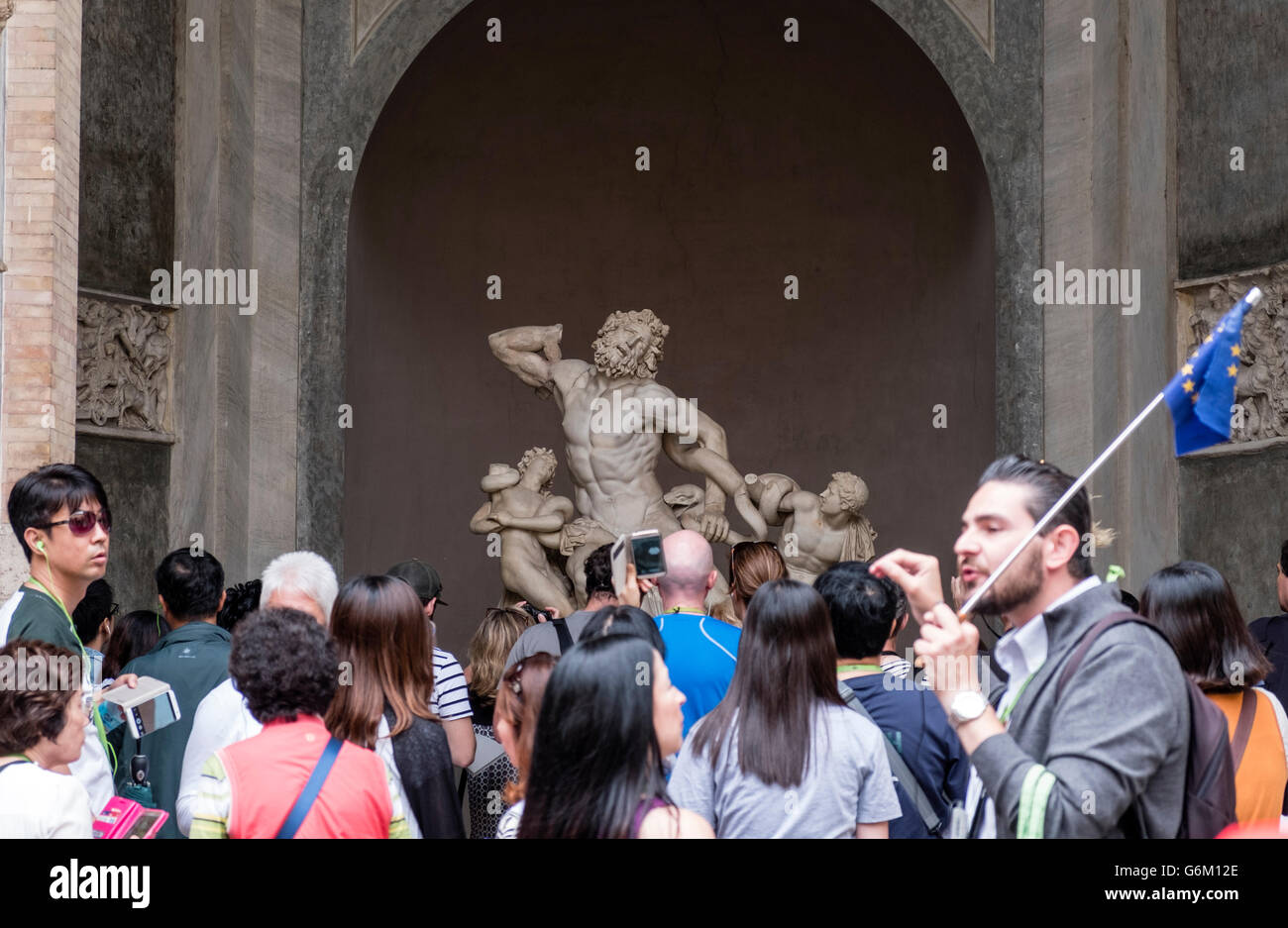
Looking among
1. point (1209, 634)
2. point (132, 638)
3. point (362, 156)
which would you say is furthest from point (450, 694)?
point (362, 156)

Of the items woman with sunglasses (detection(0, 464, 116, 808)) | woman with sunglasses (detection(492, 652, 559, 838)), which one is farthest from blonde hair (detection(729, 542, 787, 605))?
woman with sunglasses (detection(0, 464, 116, 808))

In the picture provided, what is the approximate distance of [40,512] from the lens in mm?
3850

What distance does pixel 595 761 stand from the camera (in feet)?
7.68

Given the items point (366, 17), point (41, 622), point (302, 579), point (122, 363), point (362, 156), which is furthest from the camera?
point (362, 156)

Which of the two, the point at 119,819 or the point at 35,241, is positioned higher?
the point at 35,241

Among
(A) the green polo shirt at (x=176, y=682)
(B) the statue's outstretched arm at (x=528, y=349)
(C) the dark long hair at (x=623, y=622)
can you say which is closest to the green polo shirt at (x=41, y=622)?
(A) the green polo shirt at (x=176, y=682)

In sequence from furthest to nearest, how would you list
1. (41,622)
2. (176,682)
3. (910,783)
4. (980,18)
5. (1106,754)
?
(980,18) → (176,682) → (41,622) → (910,783) → (1106,754)

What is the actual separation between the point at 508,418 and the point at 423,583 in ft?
22.4

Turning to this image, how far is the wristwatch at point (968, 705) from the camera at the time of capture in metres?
2.40

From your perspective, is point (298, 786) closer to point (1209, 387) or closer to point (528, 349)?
point (1209, 387)

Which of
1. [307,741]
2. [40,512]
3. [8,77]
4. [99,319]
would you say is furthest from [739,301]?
[307,741]

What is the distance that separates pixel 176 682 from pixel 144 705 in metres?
0.50

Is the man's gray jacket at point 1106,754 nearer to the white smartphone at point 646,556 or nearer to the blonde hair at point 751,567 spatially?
the white smartphone at point 646,556
